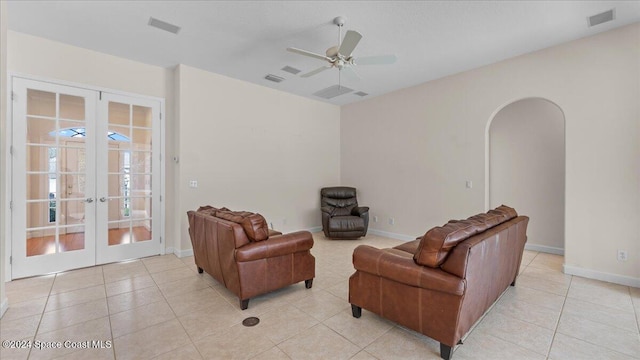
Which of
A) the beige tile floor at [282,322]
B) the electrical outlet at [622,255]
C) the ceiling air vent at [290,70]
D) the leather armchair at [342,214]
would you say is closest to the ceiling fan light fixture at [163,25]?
the ceiling air vent at [290,70]

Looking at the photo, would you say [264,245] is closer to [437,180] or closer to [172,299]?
[172,299]

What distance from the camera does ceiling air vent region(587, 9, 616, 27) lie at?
2951 millimetres

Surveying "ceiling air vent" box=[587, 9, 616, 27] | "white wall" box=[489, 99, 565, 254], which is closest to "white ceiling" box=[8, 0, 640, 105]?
"ceiling air vent" box=[587, 9, 616, 27]

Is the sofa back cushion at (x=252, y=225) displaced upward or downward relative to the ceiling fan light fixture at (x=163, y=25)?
downward

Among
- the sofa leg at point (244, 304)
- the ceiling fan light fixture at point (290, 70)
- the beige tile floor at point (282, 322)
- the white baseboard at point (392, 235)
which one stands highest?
the ceiling fan light fixture at point (290, 70)

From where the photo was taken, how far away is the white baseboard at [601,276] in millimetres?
3210

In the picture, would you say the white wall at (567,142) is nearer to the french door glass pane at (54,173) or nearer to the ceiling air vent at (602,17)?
the ceiling air vent at (602,17)

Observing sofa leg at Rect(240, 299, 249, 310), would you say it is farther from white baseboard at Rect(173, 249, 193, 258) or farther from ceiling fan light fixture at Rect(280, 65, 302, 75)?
ceiling fan light fixture at Rect(280, 65, 302, 75)

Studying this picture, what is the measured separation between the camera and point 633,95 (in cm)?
320

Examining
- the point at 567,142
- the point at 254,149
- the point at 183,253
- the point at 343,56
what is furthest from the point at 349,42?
the point at 183,253

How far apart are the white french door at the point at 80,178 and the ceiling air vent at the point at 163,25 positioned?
149 cm

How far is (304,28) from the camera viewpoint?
10.5ft

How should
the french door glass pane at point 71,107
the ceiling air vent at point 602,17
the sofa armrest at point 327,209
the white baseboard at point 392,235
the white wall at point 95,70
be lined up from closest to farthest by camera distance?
the ceiling air vent at point 602,17
the white wall at point 95,70
the french door glass pane at point 71,107
the white baseboard at point 392,235
the sofa armrest at point 327,209

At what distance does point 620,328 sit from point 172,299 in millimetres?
4155
